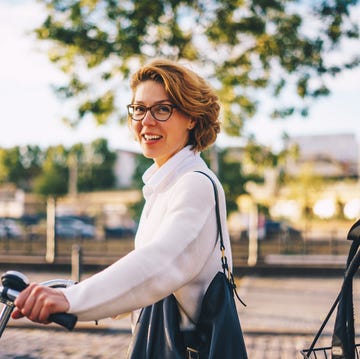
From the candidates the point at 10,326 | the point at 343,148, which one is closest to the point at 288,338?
the point at 10,326

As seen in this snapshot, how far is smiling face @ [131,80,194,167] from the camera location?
1.80 metres

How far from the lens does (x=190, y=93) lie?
1.82 metres

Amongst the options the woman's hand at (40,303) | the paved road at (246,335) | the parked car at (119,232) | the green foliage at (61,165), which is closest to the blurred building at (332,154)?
the green foliage at (61,165)

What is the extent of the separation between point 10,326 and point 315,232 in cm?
929

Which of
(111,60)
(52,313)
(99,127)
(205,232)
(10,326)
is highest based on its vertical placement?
(111,60)

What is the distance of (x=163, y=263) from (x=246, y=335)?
19.7 ft

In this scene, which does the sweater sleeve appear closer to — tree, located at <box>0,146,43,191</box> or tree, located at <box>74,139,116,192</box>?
tree, located at <box>74,139,116,192</box>

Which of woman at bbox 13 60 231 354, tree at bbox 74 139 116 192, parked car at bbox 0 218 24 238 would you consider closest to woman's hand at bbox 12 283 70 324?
woman at bbox 13 60 231 354

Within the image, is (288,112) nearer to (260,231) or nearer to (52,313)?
(260,231)

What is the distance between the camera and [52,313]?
4.37ft

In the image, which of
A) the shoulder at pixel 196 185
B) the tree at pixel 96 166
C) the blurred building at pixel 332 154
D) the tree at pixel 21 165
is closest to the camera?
the shoulder at pixel 196 185

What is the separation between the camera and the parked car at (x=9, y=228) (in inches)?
645

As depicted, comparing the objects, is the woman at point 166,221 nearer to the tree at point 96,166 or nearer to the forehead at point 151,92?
the forehead at point 151,92

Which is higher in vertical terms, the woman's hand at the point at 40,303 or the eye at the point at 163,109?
the eye at the point at 163,109
